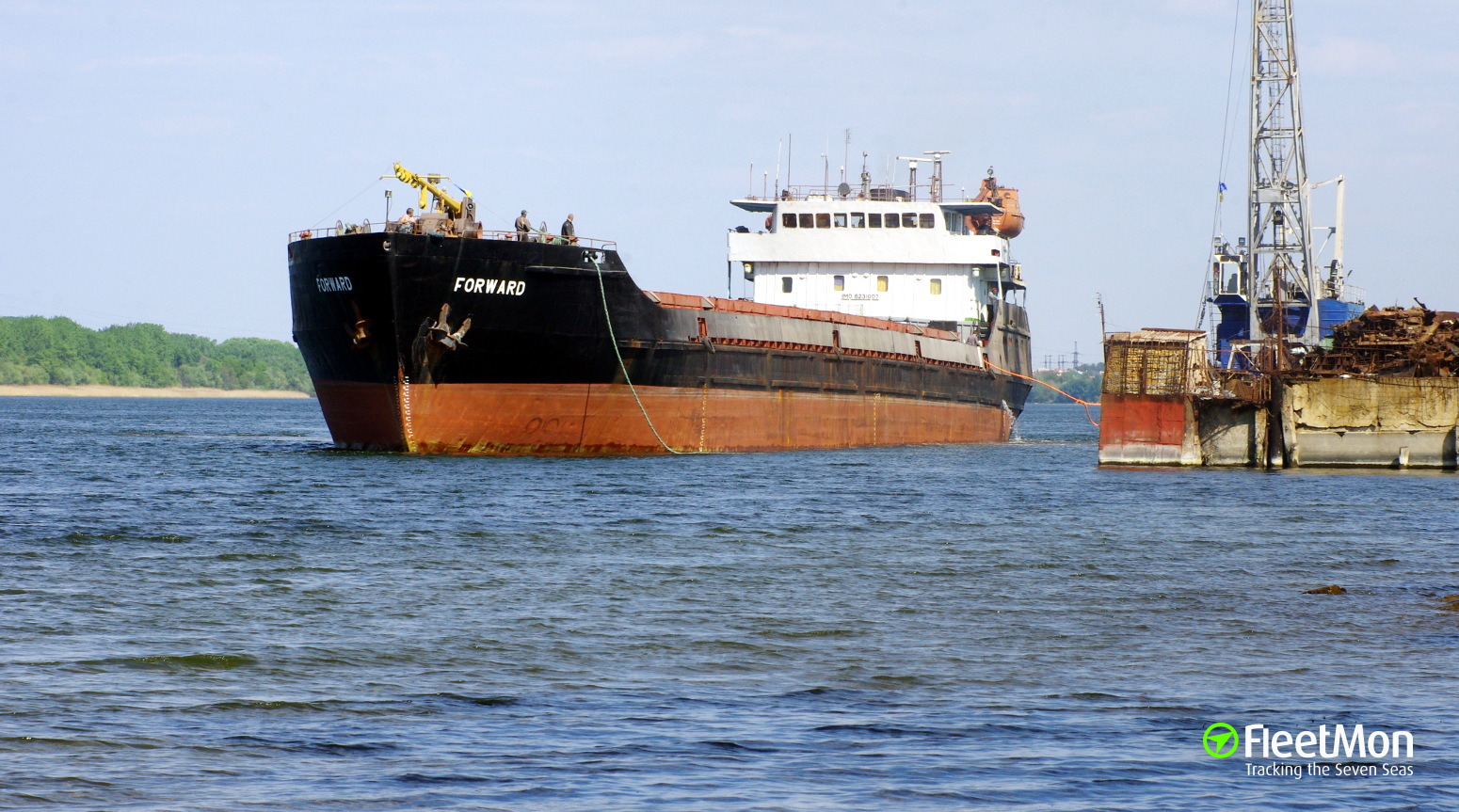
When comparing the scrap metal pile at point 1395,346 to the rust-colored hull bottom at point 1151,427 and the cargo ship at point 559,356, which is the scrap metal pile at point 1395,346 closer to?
the rust-colored hull bottom at point 1151,427

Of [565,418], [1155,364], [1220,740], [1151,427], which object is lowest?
[1220,740]

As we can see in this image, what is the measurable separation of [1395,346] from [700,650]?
25784 mm

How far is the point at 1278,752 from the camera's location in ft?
29.0

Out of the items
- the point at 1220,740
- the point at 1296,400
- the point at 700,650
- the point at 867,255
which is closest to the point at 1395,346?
the point at 1296,400

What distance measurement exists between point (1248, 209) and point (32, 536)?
47.5 m

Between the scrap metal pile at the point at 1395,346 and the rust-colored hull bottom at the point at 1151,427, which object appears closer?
the scrap metal pile at the point at 1395,346

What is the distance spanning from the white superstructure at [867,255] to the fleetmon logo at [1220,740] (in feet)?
123

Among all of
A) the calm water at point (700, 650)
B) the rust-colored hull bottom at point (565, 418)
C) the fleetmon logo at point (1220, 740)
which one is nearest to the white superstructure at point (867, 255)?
the rust-colored hull bottom at point (565, 418)

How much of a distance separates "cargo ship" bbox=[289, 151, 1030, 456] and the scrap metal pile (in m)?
12.5

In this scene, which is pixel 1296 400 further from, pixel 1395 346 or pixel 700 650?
pixel 700 650

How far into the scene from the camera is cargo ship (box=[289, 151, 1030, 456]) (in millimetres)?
29500

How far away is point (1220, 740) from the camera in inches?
357

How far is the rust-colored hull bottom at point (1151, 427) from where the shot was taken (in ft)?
107

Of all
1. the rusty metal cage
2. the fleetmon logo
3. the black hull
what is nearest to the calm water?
the fleetmon logo
